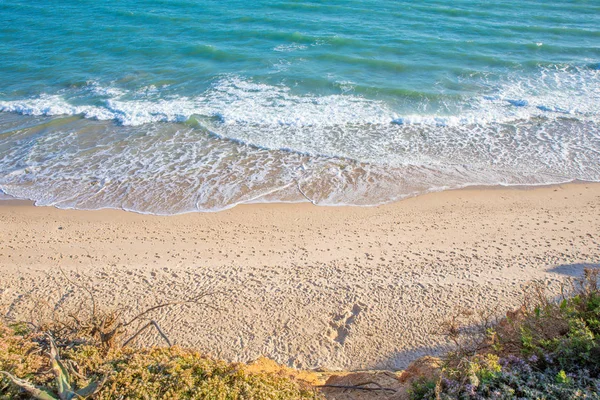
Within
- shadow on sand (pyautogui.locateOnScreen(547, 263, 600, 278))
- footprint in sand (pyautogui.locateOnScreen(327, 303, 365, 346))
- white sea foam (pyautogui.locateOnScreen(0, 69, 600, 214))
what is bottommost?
footprint in sand (pyautogui.locateOnScreen(327, 303, 365, 346))

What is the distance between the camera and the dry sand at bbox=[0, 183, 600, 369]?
620 cm

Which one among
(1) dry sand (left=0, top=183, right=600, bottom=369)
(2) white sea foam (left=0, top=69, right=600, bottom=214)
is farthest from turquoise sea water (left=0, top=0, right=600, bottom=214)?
(1) dry sand (left=0, top=183, right=600, bottom=369)

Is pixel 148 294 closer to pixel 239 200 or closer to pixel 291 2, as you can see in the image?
pixel 239 200

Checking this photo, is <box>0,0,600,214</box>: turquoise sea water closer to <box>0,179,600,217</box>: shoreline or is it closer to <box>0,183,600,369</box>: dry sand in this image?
<box>0,179,600,217</box>: shoreline

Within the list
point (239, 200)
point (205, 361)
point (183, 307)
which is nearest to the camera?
point (205, 361)

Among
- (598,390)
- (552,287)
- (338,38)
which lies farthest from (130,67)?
(598,390)

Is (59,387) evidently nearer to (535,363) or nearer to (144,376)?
(144,376)

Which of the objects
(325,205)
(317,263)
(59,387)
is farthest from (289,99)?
(59,387)

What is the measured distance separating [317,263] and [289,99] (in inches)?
331

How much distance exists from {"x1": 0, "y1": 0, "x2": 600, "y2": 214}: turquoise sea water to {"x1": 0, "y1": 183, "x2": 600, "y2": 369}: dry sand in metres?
0.76

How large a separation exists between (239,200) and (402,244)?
355 centimetres

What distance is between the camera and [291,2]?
23516 millimetres

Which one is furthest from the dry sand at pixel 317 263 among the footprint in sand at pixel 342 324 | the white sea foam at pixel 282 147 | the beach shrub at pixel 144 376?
the beach shrub at pixel 144 376

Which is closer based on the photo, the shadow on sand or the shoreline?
the shadow on sand
